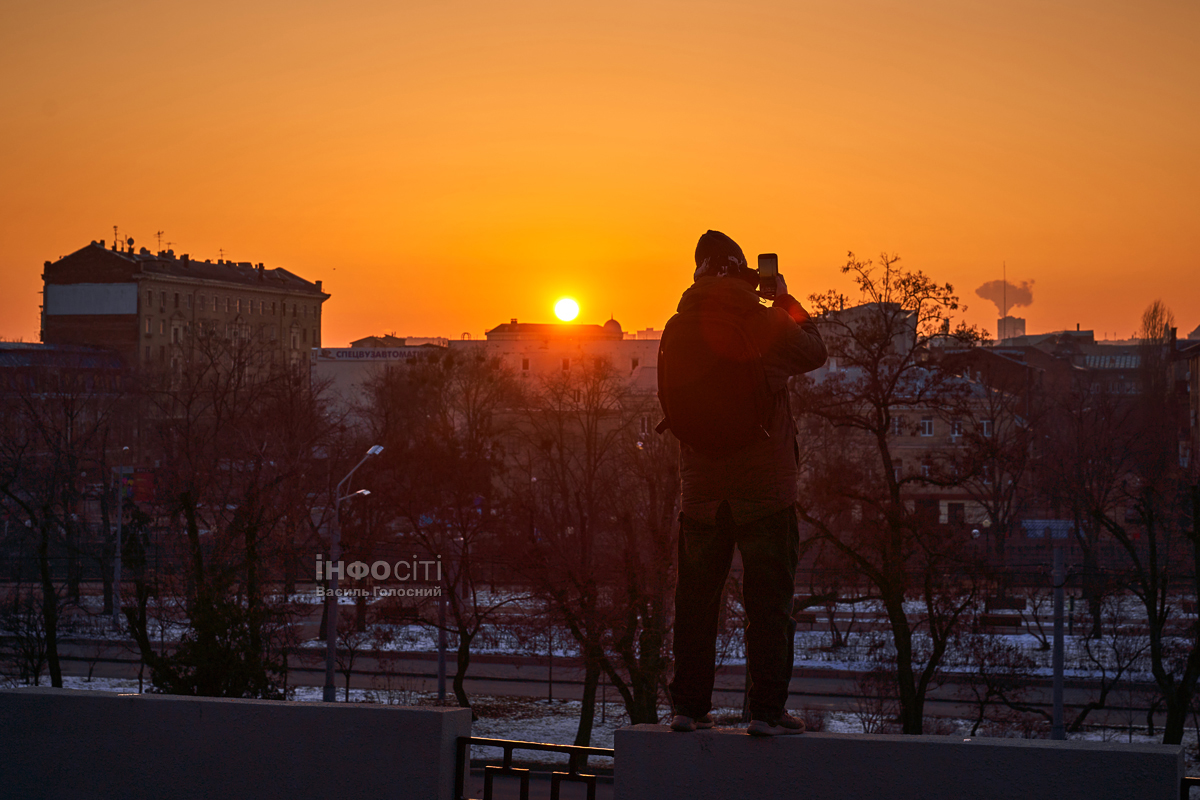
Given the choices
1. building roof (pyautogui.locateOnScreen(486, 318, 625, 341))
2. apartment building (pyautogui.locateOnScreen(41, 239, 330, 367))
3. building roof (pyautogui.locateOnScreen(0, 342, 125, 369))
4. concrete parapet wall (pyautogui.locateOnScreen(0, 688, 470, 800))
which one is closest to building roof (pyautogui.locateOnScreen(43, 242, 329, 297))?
apartment building (pyautogui.locateOnScreen(41, 239, 330, 367))

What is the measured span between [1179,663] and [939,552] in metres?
6.89

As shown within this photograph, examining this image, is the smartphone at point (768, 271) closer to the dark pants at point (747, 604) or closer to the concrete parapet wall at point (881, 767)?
the dark pants at point (747, 604)

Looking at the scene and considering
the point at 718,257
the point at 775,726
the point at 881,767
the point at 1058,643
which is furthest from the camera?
the point at 1058,643

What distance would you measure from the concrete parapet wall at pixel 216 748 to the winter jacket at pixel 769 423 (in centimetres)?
133

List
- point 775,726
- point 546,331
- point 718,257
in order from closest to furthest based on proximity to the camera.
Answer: point 775,726
point 718,257
point 546,331

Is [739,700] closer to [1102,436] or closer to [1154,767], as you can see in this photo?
[1102,436]

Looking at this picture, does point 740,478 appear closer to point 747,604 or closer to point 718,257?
point 747,604

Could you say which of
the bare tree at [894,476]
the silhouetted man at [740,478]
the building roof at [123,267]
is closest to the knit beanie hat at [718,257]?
the silhouetted man at [740,478]

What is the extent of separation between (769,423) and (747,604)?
674 mm

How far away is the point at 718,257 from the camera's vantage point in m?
4.43

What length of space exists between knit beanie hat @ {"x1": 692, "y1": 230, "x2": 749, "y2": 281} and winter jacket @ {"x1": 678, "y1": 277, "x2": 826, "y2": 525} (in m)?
0.08

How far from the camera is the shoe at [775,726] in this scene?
12.7 ft

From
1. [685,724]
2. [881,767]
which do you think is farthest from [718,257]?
[881,767]

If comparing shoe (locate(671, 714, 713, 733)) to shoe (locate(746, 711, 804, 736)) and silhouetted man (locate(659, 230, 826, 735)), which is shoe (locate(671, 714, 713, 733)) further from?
shoe (locate(746, 711, 804, 736))
